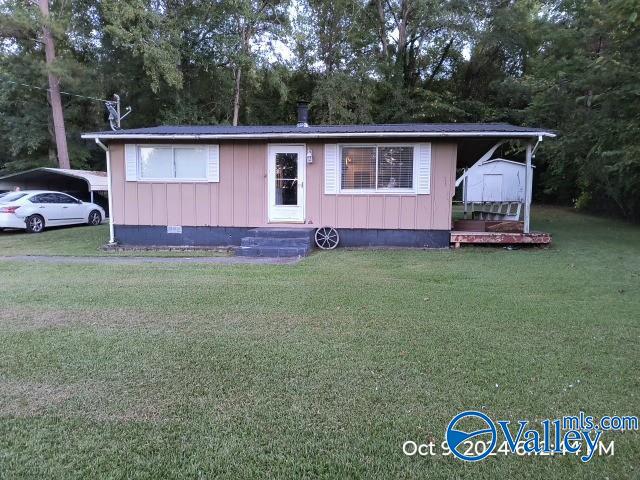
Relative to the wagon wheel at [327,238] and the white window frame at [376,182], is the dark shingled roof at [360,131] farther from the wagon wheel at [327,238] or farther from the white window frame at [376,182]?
the wagon wheel at [327,238]

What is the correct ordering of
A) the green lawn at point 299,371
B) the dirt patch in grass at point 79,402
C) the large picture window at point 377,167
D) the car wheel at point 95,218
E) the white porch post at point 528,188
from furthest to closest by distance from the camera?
the car wheel at point 95,218
the large picture window at point 377,167
the white porch post at point 528,188
the dirt patch in grass at point 79,402
the green lawn at point 299,371

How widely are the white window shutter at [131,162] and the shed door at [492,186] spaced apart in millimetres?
7694

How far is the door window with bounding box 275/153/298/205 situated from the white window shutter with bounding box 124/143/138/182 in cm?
315

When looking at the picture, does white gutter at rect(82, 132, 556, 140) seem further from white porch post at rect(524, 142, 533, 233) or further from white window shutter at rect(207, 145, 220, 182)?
white porch post at rect(524, 142, 533, 233)

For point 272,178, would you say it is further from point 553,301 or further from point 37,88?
point 37,88

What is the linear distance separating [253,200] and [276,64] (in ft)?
46.1

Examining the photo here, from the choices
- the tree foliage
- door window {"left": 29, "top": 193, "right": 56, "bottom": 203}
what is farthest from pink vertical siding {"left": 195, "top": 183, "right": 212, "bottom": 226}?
the tree foliage

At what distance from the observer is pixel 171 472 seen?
2.18 m

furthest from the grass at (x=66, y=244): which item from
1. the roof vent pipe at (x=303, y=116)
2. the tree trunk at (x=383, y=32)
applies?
the tree trunk at (x=383, y=32)

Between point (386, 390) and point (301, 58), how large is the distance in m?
22.8

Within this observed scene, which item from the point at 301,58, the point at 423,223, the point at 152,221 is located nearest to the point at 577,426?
the point at 423,223

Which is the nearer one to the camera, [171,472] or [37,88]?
[171,472]

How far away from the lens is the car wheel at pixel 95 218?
15.8m

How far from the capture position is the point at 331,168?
979 cm
